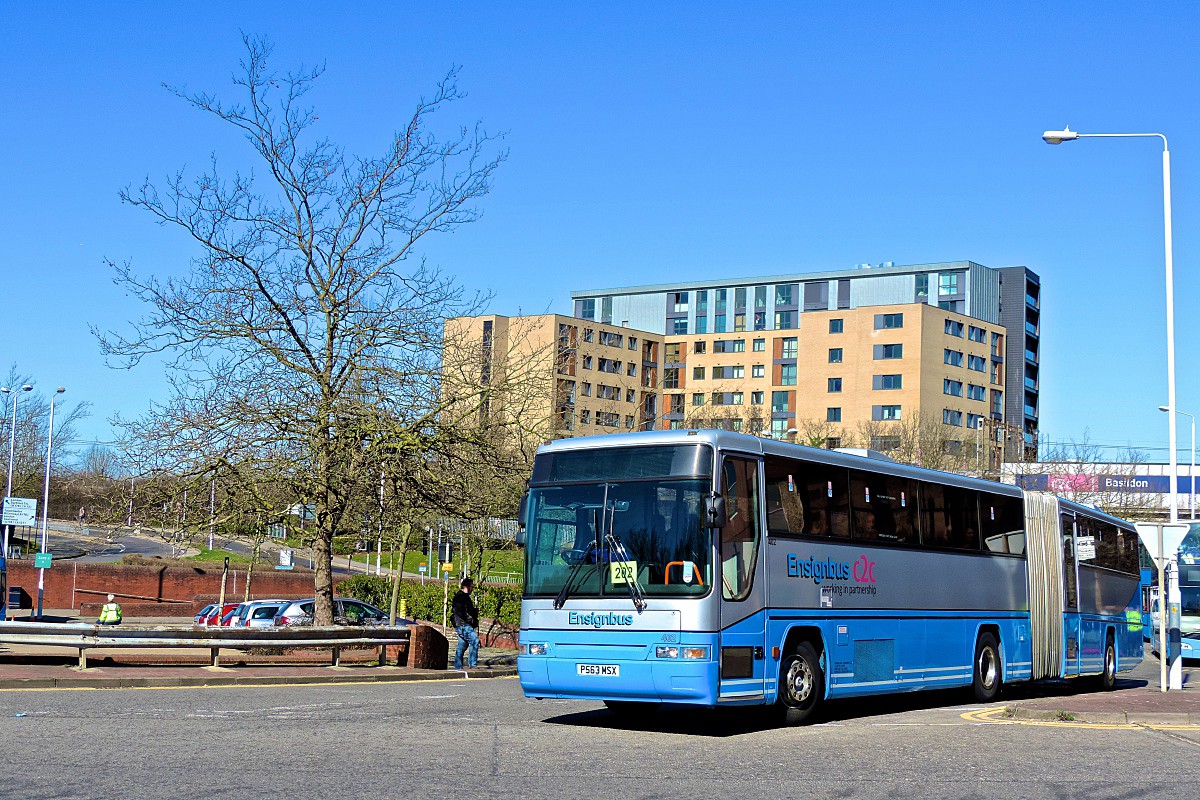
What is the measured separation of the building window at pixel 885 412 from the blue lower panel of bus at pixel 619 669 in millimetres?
93803

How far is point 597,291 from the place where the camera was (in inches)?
5482

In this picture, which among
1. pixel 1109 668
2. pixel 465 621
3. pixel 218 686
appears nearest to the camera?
pixel 218 686

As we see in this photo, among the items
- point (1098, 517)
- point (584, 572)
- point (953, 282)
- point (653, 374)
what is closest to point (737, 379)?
point (653, 374)

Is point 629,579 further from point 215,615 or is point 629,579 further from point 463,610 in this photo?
point 215,615

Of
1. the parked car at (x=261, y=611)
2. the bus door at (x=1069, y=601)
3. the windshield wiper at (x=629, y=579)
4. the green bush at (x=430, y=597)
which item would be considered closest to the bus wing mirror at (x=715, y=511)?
the windshield wiper at (x=629, y=579)

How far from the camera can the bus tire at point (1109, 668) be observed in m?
23.9

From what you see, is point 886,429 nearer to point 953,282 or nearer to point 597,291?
point 953,282

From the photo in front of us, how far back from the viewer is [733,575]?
13.9m

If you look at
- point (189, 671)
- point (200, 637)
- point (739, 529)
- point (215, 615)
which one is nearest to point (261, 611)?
point (215, 615)

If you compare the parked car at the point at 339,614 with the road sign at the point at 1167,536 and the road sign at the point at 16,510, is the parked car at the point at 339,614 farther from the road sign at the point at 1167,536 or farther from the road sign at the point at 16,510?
the road sign at the point at 1167,536

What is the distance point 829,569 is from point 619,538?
2.87m

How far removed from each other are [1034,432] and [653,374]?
3420cm

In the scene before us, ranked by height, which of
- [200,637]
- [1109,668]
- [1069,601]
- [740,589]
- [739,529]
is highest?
[739,529]

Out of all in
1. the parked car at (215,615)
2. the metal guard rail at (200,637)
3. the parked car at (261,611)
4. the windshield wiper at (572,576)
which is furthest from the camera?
the parked car at (215,615)
